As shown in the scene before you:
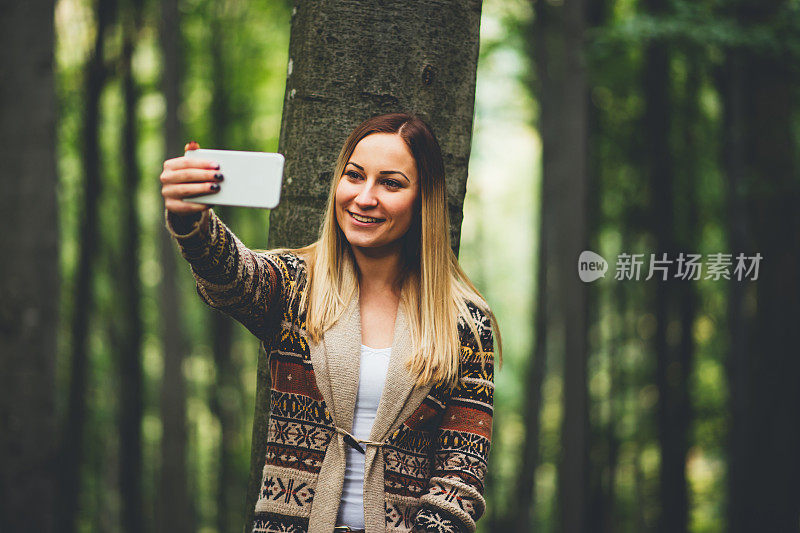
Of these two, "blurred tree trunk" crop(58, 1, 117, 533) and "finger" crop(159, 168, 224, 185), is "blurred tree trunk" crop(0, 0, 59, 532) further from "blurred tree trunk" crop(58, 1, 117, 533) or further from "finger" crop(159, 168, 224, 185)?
"blurred tree trunk" crop(58, 1, 117, 533)

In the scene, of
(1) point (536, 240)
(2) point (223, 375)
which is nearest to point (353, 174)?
(1) point (536, 240)

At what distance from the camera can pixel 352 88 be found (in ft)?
9.12

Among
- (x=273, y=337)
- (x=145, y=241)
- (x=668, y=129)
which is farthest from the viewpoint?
(x=145, y=241)

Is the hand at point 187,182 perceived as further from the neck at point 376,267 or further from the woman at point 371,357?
the neck at point 376,267

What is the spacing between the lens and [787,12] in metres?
7.97

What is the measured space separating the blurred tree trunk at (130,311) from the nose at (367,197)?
37.3 feet

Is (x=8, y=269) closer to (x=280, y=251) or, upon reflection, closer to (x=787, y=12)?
(x=280, y=251)

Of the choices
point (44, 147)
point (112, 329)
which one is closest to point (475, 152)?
point (112, 329)

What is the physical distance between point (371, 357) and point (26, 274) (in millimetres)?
4865

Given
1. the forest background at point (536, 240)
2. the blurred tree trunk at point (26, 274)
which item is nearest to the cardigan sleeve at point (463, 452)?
the forest background at point (536, 240)

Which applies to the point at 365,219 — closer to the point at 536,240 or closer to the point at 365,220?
the point at 365,220

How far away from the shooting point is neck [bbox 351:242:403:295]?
2410 mm

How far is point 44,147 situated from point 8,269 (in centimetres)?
104

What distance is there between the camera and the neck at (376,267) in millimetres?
2410
